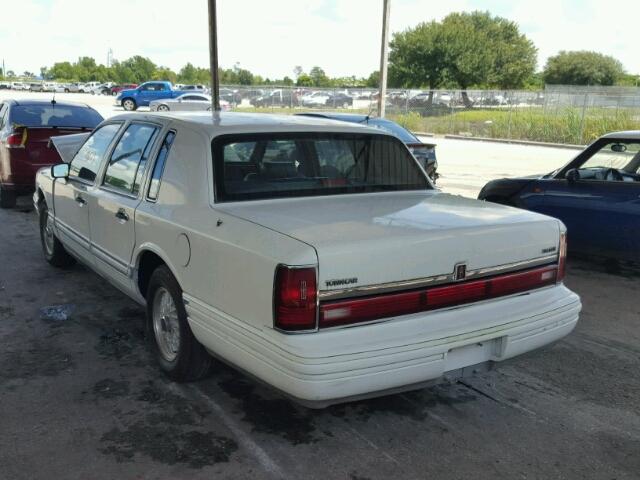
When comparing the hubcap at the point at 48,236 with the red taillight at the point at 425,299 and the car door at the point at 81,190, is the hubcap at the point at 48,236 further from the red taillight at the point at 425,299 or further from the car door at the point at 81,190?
the red taillight at the point at 425,299

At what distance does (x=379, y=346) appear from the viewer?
2.91m

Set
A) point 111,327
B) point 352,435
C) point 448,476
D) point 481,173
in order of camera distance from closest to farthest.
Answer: point 448,476 → point 352,435 → point 111,327 → point 481,173

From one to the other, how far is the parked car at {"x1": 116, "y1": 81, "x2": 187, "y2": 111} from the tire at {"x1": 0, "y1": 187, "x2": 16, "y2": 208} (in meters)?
30.9

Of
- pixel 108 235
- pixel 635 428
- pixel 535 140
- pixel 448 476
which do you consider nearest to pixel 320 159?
pixel 108 235

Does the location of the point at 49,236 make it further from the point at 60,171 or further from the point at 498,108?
the point at 498,108

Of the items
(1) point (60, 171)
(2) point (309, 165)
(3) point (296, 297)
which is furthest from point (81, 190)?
(3) point (296, 297)

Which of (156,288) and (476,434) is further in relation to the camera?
(156,288)

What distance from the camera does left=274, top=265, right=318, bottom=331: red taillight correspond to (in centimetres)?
281

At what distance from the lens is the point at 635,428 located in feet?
11.7

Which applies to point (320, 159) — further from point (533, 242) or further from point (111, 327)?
point (111, 327)

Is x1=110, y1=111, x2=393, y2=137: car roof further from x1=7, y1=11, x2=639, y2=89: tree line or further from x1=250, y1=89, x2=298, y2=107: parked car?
x1=7, y1=11, x2=639, y2=89: tree line

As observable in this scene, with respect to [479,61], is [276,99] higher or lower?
lower

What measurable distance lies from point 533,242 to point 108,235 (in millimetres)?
2898

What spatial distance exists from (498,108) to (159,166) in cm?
3025
